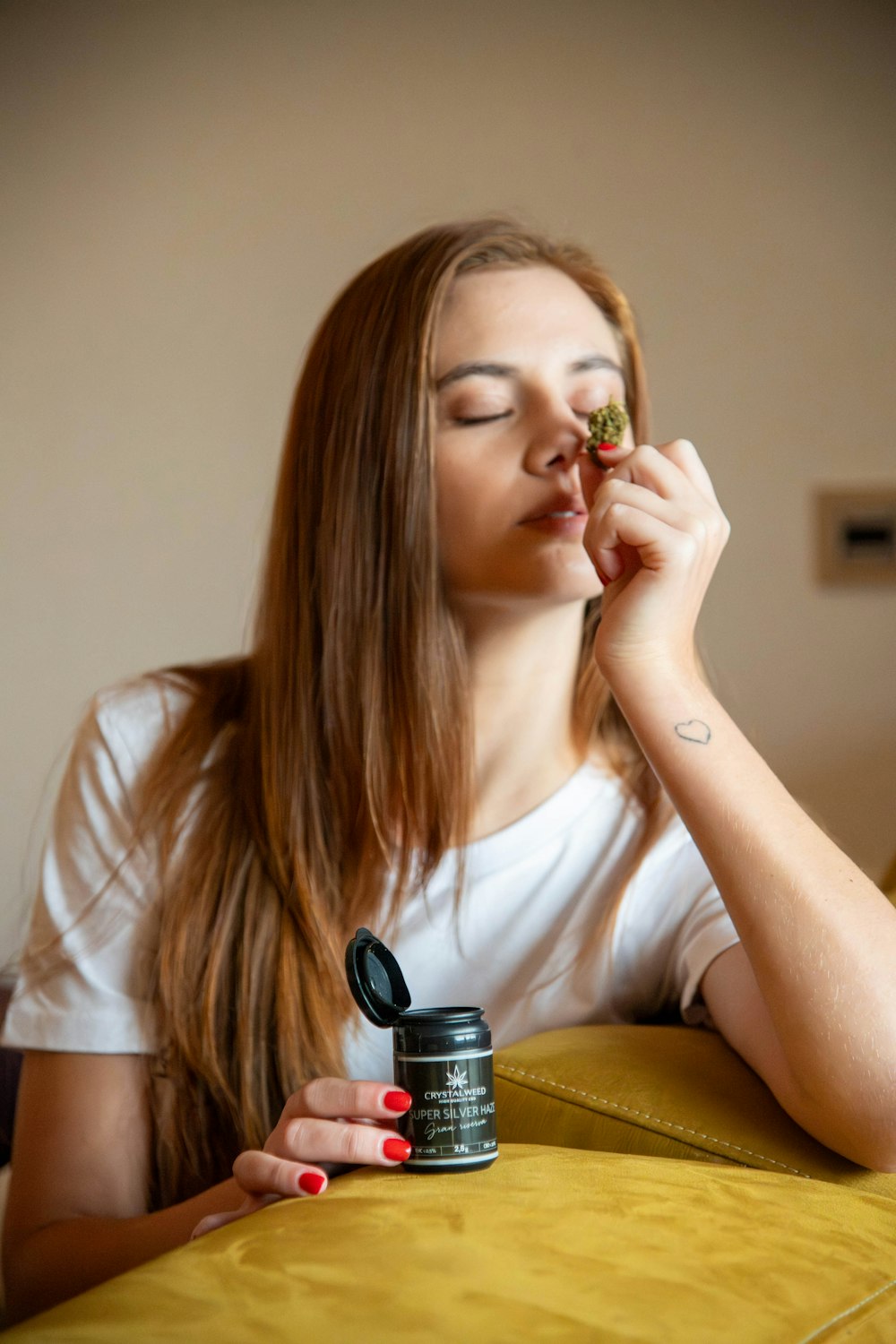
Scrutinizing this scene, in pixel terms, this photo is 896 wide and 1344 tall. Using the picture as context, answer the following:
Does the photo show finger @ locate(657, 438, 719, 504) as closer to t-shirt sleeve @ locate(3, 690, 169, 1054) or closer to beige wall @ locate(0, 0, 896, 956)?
t-shirt sleeve @ locate(3, 690, 169, 1054)

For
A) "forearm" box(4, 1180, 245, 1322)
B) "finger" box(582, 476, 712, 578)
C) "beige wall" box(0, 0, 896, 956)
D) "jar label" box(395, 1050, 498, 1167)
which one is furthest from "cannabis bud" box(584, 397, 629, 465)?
"beige wall" box(0, 0, 896, 956)

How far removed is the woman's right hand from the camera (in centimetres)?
81

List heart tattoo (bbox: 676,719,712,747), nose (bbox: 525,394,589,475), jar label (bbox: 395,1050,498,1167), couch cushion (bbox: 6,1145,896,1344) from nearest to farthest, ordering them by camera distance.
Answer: couch cushion (bbox: 6,1145,896,1344), jar label (bbox: 395,1050,498,1167), heart tattoo (bbox: 676,719,712,747), nose (bbox: 525,394,589,475)

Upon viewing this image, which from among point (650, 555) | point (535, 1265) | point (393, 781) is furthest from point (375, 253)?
point (535, 1265)

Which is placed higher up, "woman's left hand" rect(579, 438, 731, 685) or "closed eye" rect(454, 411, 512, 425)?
"closed eye" rect(454, 411, 512, 425)

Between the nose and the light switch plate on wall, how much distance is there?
1541 mm

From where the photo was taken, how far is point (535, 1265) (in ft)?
2.00

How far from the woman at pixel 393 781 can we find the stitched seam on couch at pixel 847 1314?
0.40m

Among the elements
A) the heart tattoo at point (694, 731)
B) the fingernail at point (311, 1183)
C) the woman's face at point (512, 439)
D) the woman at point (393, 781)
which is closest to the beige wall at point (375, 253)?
the woman at point (393, 781)

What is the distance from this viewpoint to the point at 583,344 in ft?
4.39

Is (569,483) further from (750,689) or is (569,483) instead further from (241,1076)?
(750,689)

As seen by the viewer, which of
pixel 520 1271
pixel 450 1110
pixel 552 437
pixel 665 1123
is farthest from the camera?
pixel 552 437

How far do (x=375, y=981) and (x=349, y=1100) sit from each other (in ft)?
0.26

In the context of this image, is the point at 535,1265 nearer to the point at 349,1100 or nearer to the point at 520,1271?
the point at 520,1271
